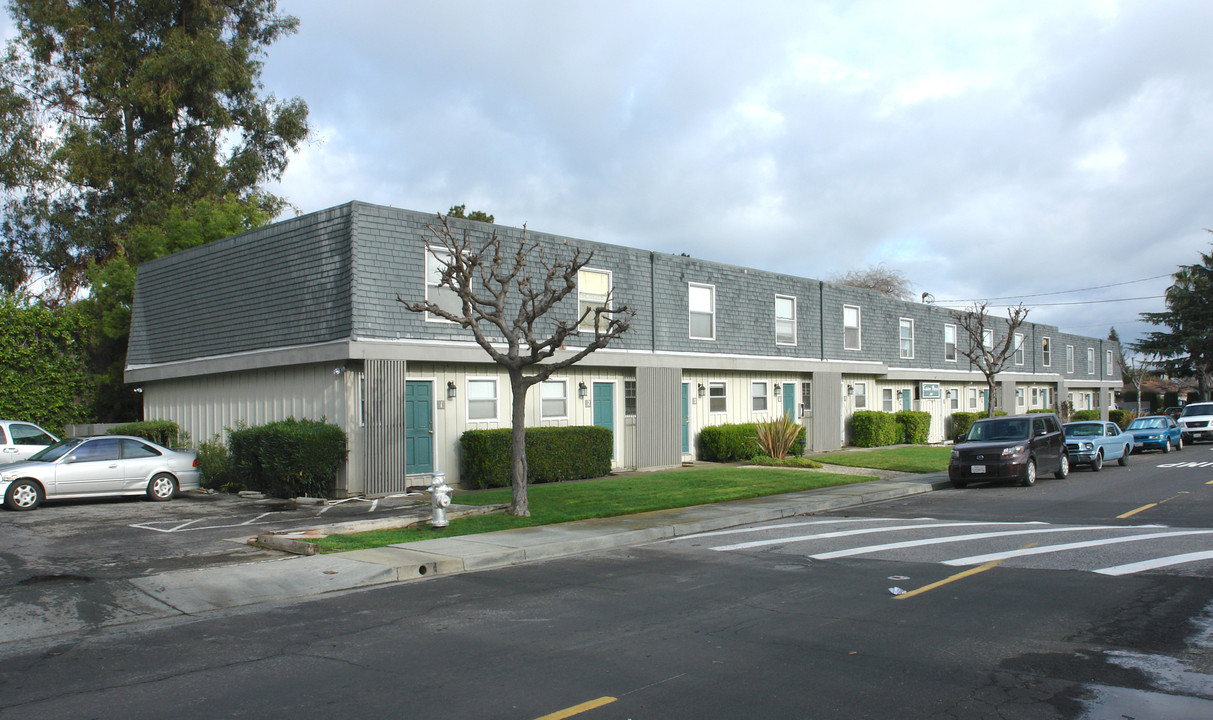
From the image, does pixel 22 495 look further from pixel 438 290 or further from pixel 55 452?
pixel 438 290

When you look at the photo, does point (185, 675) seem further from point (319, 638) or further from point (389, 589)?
point (389, 589)

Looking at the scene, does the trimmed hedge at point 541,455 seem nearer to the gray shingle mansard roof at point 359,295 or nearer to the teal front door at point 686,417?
the gray shingle mansard roof at point 359,295

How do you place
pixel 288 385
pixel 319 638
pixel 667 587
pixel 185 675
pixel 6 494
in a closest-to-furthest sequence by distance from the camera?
pixel 185 675, pixel 319 638, pixel 667 587, pixel 6 494, pixel 288 385

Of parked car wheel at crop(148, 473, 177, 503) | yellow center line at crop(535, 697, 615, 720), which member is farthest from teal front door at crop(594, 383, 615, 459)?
yellow center line at crop(535, 697, 615, 720)

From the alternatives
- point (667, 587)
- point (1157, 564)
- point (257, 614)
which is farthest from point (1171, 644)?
point (257, 614)

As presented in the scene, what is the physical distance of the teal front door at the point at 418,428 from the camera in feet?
62.1

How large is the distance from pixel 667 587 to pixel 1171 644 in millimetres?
4578

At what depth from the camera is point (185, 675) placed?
6.51 meters

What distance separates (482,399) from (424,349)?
7.52 ft

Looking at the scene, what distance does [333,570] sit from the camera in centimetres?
1048

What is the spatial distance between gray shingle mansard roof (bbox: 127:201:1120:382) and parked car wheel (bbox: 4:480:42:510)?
506 cm

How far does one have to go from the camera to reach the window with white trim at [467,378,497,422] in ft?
66.9

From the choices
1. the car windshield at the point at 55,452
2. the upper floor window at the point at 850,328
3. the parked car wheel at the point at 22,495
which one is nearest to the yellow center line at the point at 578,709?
the parked car wheel at the point at 22,495

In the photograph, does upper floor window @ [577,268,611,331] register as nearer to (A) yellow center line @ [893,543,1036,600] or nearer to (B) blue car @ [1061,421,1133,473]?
(B) blue car @ [1061,421,1133,473]
